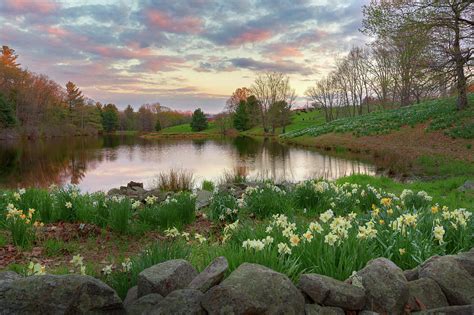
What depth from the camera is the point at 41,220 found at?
6.11 meters

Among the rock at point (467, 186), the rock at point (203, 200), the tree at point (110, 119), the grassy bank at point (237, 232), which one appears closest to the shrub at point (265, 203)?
the grassy bank at point (237, 232)

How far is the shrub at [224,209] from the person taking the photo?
244 inches

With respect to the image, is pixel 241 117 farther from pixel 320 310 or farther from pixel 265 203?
pixel 320 310

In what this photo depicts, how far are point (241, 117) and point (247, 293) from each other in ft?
229

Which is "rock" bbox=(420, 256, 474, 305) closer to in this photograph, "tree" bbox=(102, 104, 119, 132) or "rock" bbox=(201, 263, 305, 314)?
"rock" bbox=(201, 263, 305, 314)

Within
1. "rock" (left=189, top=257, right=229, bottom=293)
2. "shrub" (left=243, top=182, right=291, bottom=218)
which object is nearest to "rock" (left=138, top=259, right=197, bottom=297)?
A: "rock" (left=189, top=257, right=229, bottom=293)

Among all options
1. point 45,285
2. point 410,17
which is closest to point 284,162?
point 410,17

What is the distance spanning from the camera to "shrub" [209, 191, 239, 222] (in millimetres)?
6188

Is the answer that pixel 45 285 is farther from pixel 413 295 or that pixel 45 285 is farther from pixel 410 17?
pixel 410 17

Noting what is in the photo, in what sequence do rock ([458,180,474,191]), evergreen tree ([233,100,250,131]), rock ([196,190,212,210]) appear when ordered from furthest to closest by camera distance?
evergreen tree ([233,100,250,131]), rock ([458,180,474,191]), rock ([196,190,212,210])

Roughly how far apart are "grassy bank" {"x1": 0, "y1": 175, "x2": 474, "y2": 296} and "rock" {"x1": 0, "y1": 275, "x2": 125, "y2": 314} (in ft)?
1.34

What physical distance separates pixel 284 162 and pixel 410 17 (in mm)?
10492

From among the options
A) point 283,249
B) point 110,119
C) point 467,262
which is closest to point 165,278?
point 283,249

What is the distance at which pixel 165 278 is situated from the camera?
2809 mm
